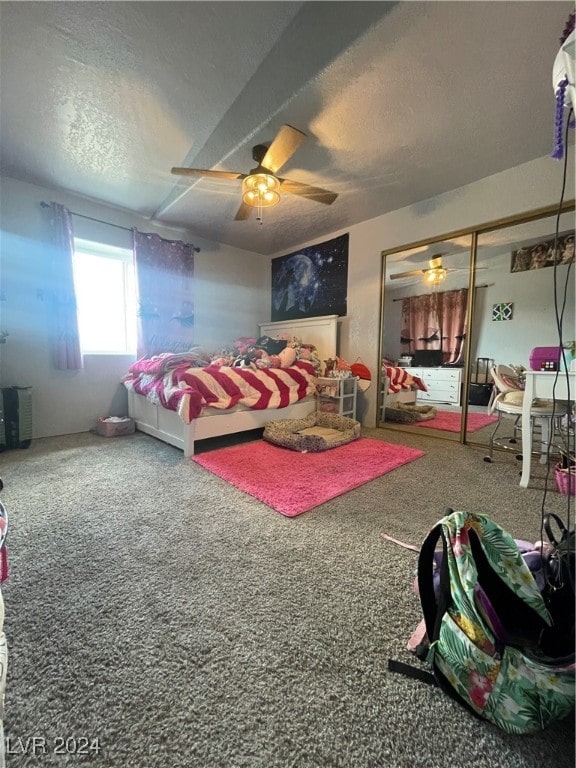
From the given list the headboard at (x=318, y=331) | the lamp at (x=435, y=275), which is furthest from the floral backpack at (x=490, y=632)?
the headboard at (x=318, y=331)

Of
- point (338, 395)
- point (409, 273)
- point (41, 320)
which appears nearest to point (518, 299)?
point (409, 273)

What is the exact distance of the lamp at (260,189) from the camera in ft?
6.93

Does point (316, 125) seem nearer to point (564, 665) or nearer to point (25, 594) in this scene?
point (564, 665)

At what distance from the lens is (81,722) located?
2.07 feet

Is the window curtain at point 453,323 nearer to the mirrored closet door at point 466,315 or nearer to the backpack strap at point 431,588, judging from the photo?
the mirrored closet door at point 466,315

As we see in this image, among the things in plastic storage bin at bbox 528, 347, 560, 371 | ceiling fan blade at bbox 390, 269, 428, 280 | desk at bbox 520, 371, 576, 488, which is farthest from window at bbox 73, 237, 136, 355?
plastic storage bin at bbox 528, 347, 560, 371

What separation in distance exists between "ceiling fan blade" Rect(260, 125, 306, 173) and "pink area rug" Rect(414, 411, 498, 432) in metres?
2.60

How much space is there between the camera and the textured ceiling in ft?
4.51

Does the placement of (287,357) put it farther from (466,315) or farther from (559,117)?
(559,117)

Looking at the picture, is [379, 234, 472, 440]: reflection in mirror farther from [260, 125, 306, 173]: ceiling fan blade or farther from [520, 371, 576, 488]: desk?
[260, 125, 306, 173]: ceiling fan blade

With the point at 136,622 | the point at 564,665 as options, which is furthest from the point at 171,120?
the point at 564,665

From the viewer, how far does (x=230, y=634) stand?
842 millimetres

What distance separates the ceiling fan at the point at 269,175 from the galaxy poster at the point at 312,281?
4.15 ft

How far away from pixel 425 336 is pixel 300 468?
2.00 m
